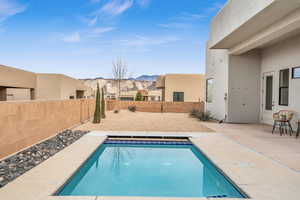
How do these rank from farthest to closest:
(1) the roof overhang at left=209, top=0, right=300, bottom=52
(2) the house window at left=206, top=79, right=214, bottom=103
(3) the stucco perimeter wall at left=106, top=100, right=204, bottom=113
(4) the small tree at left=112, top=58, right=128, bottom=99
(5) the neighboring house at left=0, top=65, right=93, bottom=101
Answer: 1. (4) the small tree at left=112, top=58, right=128, bottom=99
2. (3) the stucco perimeter wall at left=106, top=100, right=204, bottom=113
3. (5) the neighboring house at left=0, top=65, right=93, bottom=101
4. (2) the house window at left=206, top=79, right=214, bottom=103
5. (1) the roof overhang at left=209, top=0, right=300, bottom=52

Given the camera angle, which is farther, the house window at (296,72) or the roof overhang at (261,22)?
the house window at (296,72)

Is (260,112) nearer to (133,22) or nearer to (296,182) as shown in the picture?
(296,182)

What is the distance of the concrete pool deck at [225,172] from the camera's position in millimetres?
2895

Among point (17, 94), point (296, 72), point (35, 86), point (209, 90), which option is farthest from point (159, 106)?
point (17, 94)

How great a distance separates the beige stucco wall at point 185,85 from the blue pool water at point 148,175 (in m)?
19.1

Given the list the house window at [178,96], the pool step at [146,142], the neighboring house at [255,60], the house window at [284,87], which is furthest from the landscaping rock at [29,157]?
the house window at [178,96]

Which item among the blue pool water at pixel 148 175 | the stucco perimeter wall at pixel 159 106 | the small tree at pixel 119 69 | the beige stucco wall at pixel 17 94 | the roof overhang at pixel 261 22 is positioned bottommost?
the blue pool water at pixel 148 175

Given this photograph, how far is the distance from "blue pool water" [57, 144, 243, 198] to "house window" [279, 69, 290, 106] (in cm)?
501

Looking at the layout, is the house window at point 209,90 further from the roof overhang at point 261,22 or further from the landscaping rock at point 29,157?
the landscaping rock at point 29,157

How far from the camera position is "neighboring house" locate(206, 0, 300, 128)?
6164 mm

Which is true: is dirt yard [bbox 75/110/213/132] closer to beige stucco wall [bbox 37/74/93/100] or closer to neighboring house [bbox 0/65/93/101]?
neighboring house [bbox 0/65/93/101]

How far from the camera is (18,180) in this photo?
10.8ft

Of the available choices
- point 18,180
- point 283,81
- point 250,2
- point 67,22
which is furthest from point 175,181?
point 67,22

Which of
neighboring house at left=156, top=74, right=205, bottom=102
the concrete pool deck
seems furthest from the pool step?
neighboring house at left=156, top=74, right=205, bottom=102
